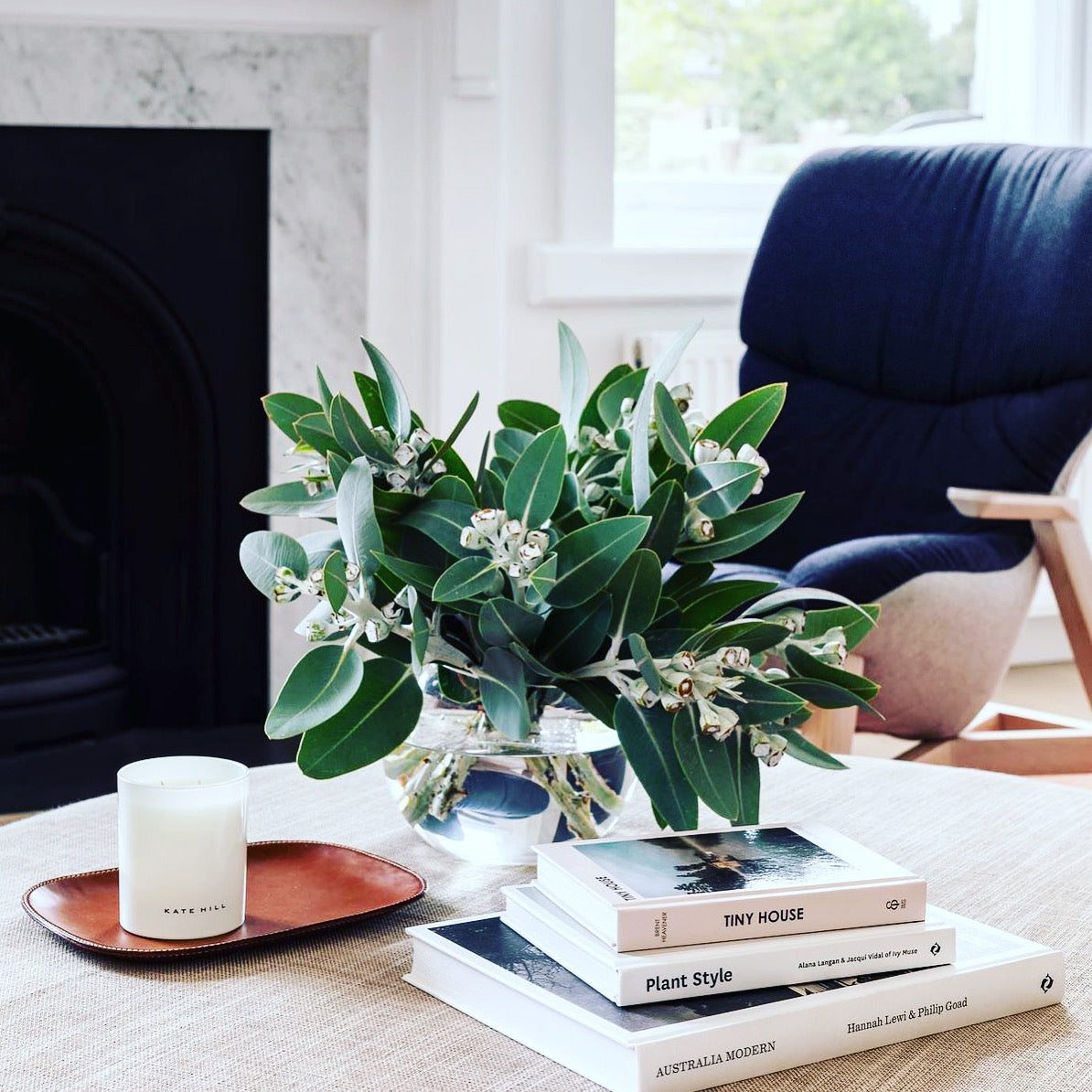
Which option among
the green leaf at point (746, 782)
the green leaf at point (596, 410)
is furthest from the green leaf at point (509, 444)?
the green leaf at point (746, 782)

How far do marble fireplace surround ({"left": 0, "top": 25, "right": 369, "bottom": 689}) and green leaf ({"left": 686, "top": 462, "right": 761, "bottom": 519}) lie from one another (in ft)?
6.09

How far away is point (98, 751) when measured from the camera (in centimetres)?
257

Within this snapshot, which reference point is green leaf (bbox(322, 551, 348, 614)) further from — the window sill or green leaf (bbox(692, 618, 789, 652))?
the window sill

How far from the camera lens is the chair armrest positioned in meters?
2.01

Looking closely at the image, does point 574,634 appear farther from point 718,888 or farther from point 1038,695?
point 1038,695

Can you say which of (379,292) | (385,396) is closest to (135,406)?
(379,292)

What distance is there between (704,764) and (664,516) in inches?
5.7

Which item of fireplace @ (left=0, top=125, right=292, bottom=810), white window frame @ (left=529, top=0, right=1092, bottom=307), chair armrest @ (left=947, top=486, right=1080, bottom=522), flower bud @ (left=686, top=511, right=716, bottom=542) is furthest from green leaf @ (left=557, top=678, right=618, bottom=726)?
white window frame @ (left=529, top=0, right=1092, bottom=307)

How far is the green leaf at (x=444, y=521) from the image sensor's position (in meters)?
0.87

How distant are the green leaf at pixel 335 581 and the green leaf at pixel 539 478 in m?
0.10

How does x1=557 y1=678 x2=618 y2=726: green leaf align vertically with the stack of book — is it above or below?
above

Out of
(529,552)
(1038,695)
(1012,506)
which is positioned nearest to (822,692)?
(529,552)

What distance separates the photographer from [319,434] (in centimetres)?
91

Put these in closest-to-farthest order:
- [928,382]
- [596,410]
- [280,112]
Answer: [596,410], [928,382], [280,112]
